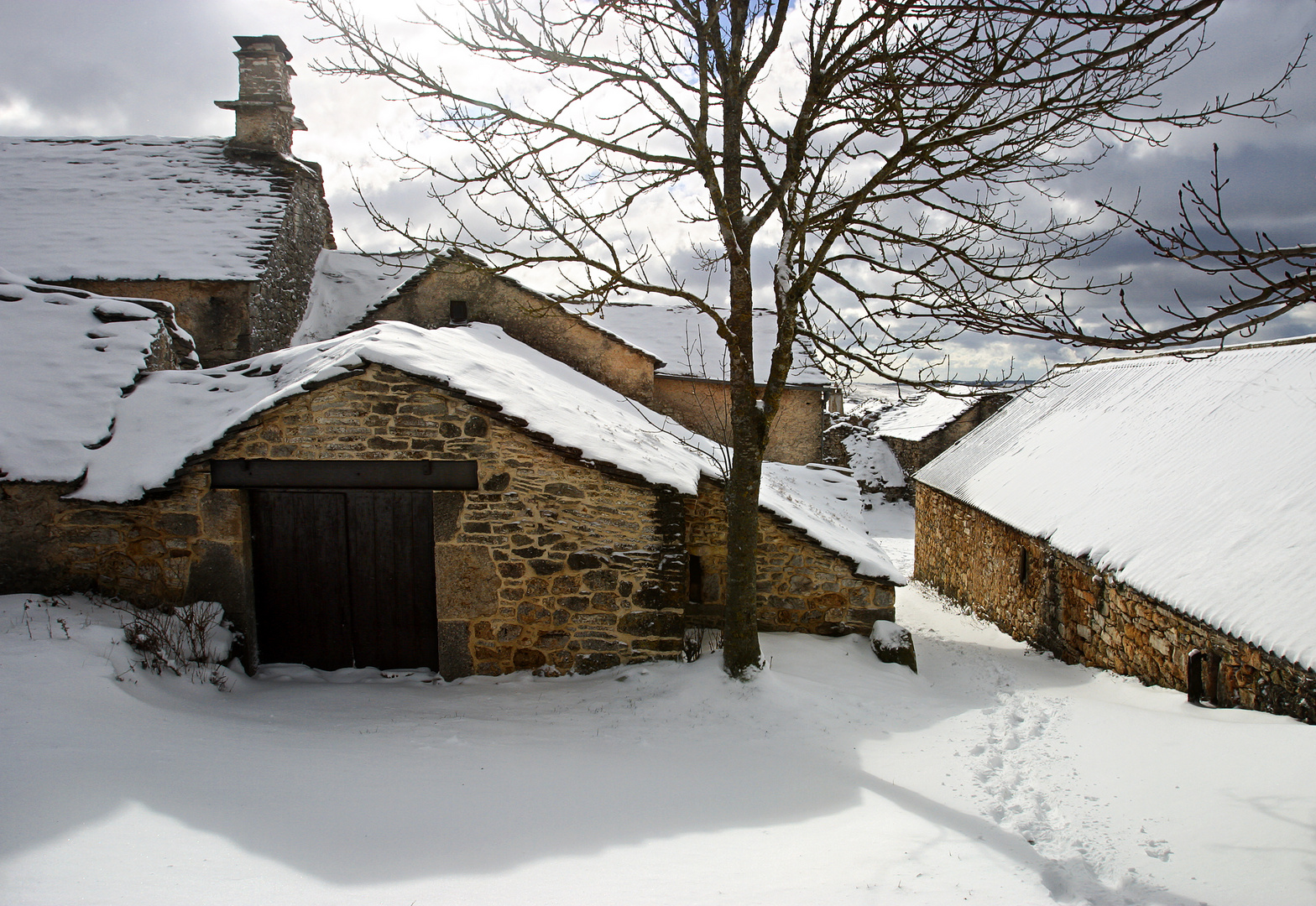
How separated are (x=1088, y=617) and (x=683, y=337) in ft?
38.0

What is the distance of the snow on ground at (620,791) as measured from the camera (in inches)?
139

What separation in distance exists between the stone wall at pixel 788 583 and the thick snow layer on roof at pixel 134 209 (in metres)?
9.85

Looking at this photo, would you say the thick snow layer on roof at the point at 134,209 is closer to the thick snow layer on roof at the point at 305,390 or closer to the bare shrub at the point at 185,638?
the thick snow layer on roof at the point at 305,390

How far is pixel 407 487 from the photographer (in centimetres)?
686

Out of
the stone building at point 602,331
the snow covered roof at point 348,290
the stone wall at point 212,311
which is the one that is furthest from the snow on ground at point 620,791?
the snow covered roof at point 348,290

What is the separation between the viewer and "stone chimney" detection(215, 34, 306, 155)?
1548 cm

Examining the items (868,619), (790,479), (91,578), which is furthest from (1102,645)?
(91,578)

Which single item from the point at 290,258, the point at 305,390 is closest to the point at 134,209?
the point at 290,258

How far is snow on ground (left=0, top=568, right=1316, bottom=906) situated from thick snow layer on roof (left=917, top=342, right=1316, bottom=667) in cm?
112

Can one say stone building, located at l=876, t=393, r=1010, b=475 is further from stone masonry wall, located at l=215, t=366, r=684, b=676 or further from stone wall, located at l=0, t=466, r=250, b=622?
stone wall, located at l=0, t=466, r=250, b=622

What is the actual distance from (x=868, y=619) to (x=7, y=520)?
916cm

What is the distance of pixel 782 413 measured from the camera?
1653 centimetres

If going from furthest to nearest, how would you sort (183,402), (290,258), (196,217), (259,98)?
(259,98) < (290,258) < (196,217) < (183,402)

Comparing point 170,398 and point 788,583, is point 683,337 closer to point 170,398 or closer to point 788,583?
point 788,583
